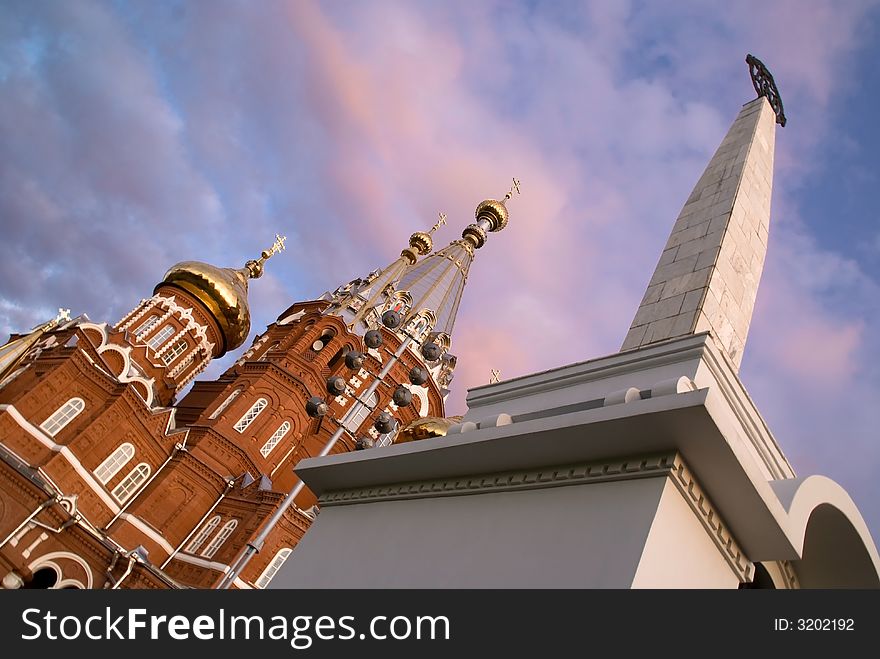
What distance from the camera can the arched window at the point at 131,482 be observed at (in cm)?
2014

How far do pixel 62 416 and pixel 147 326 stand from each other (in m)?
8.31

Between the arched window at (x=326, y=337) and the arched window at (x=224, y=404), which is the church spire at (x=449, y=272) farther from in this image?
the arched window at (x=224, y=404)

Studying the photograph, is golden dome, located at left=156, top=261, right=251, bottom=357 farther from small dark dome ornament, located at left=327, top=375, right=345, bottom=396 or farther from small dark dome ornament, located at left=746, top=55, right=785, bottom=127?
small dark dome ornament, located at left=746, top=55, right=785, bottom=127

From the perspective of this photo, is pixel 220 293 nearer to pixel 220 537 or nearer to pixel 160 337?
pixel 160 337

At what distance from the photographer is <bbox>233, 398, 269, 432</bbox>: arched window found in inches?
937

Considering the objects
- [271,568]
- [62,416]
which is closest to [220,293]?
[62,416]

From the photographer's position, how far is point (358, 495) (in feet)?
14.9

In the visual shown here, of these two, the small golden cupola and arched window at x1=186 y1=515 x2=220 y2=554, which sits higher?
the small golden cupola

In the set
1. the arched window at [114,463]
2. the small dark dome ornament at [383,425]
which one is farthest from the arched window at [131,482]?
the small dark dome ornament at [383,425]

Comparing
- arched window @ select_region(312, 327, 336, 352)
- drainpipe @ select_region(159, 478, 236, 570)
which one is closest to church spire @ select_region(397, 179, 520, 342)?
arched window @ select_region(312, 327, 336, 352)

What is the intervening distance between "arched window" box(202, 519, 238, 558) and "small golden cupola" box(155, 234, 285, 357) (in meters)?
10.7

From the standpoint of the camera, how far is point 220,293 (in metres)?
29.2
